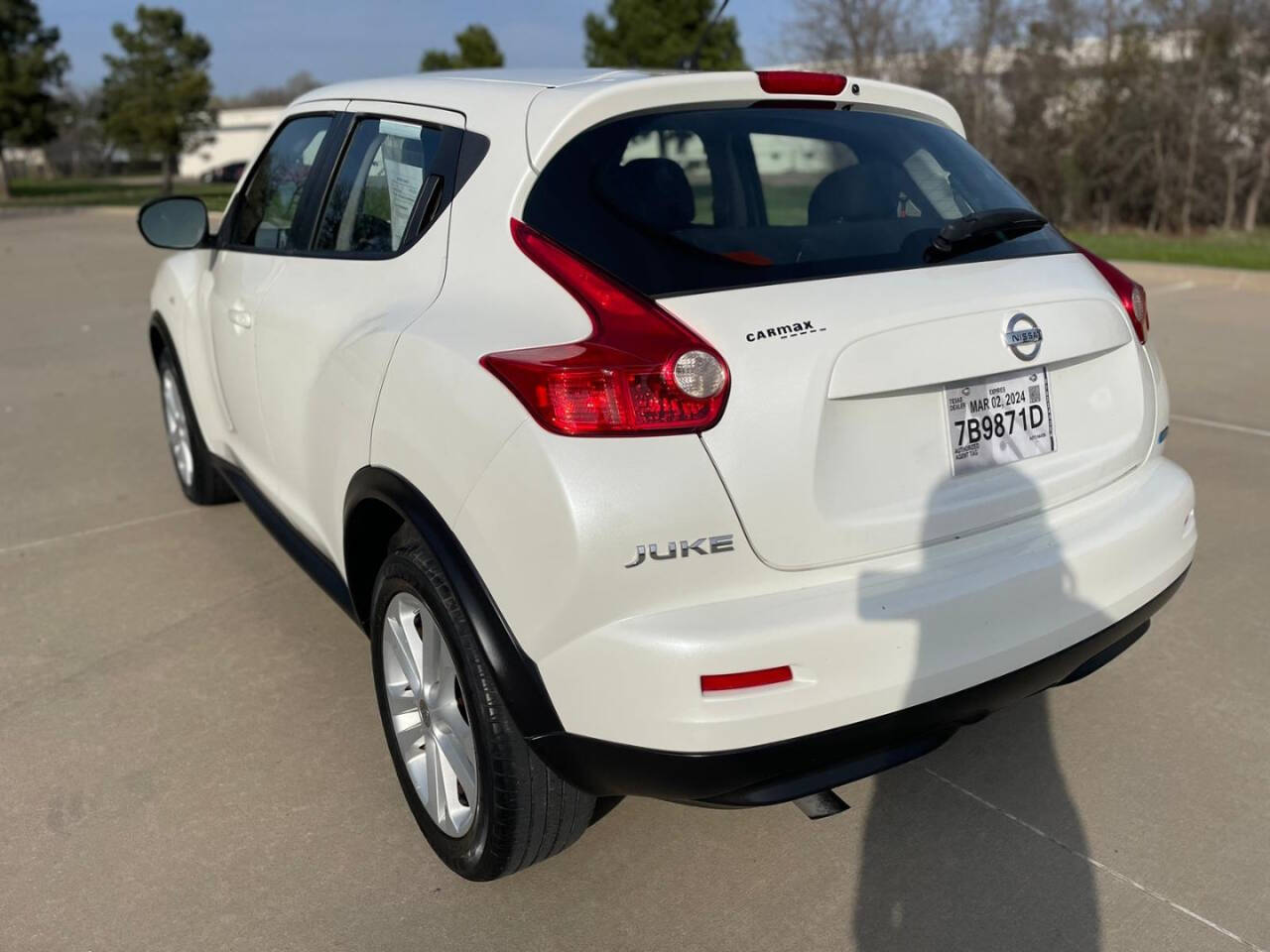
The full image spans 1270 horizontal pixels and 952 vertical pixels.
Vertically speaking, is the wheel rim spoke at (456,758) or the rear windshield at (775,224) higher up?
the rear windshield at (775,224)

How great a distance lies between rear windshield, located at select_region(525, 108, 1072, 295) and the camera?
238cm

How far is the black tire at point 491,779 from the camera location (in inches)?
94.8

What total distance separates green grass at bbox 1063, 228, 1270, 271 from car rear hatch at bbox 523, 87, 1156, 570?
11055 mm

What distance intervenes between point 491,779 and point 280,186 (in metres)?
2.30

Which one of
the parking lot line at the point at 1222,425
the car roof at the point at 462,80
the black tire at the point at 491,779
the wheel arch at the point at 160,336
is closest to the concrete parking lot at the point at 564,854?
the black tire at the point at 491,779

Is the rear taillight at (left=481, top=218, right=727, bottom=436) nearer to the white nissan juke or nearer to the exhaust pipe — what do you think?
the white nissan juke

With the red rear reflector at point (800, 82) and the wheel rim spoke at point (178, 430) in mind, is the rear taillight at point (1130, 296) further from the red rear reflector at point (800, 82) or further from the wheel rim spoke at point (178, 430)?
the wheel rim spoke at point (178, 430)

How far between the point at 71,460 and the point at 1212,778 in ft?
18.7

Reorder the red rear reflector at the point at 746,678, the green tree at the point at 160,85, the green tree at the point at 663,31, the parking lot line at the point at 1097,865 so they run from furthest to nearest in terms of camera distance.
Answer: the green tree at the point at 160,85 < the green tree at the point at 663,31 < the parking lot line at the point at 1097,865 < the red rear reflector at the point at 746,678

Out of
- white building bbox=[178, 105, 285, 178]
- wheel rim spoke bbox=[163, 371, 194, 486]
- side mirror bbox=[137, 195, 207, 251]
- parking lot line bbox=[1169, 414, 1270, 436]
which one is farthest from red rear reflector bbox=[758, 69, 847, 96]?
white building bbox=[178, 105, 285, 178]

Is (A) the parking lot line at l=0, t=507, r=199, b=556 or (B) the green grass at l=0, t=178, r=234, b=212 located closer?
(B) the green grass at l=0, t=178, r=234, b=212

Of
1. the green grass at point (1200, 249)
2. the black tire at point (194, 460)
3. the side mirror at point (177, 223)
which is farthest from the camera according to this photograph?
the green grass at point (1200, 249)

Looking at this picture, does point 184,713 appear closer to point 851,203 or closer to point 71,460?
point 851,203

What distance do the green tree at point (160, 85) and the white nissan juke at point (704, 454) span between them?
5406cm
